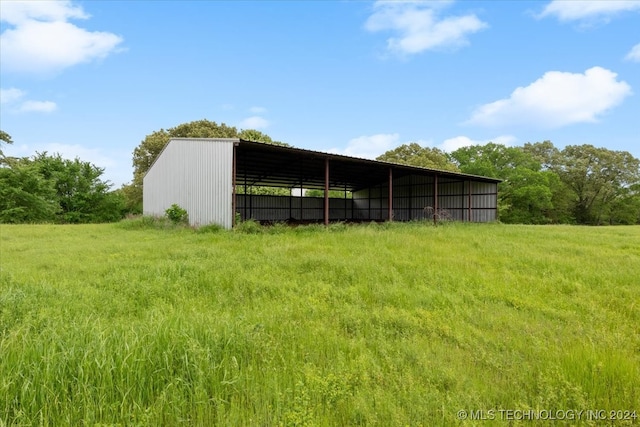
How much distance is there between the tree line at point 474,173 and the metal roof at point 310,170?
14.0 ft

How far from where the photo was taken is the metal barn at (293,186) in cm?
1248

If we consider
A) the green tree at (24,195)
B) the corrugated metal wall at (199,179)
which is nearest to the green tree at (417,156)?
the corrugated metal wall at (199,179)

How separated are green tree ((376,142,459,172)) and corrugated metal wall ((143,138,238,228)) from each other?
24.4 metres

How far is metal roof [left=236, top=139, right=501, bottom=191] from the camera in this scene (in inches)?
589

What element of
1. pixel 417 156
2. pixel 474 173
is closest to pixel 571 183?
pixel 474 173

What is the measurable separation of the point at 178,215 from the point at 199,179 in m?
1.84

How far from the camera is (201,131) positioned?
98.9 ft

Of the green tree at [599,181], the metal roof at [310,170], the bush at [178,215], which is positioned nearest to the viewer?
the bush at [178,215]

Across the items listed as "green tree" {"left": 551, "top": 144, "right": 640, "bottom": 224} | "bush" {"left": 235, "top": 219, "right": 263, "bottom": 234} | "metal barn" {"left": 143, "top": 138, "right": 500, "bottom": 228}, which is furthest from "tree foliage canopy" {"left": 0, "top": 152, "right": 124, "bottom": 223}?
"green tree" {"left": 551, "top": 144, "right": 640, "bottom": 224}

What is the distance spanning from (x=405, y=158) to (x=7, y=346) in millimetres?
37512

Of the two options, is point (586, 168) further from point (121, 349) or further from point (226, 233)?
point (121, 349)

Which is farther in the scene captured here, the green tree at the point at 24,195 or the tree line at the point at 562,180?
the tree line at the point at 562,180

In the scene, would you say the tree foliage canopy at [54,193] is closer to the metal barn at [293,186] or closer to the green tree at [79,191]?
the green tree at [79,191]

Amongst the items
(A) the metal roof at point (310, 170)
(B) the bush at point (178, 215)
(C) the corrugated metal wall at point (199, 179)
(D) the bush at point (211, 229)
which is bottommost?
(D) the bush at point (211, 229)
